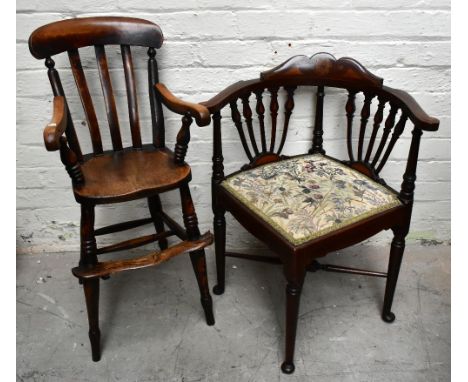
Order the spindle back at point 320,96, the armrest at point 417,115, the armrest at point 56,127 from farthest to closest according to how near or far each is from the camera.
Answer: the spindle back at point 320,96 < the armrest at point 417,115 < the armrest at point 56,127

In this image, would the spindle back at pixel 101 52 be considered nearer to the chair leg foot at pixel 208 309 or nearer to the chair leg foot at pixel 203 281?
the chair leg foot at pixel 203 281

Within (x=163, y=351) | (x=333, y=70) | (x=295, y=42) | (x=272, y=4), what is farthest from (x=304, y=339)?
(x=272, y=4)

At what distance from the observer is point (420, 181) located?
2123 mm

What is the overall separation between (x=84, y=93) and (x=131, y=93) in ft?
0.55

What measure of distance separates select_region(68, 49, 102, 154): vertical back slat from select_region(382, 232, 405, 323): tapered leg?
112cm

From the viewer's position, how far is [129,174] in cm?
158

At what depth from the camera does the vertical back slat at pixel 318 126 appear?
1.82 m

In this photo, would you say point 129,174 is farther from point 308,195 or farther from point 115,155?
point 308,195

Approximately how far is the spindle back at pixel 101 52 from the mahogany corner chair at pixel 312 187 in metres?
0.30

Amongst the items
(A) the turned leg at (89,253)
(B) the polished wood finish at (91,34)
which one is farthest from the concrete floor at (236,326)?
(B) the polished wood finish at (91,34)

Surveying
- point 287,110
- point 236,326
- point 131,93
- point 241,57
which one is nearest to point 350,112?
point 287,110

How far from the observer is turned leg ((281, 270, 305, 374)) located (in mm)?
1454

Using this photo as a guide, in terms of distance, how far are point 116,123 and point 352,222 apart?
0.91m

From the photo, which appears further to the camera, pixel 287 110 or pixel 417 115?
pixel 287 110
